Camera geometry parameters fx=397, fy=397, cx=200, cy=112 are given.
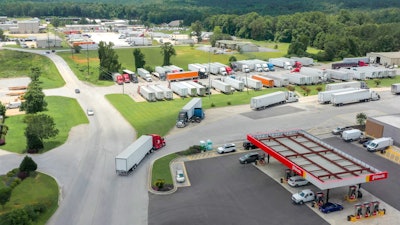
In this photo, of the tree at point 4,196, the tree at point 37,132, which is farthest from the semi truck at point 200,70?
the tree at point 4,196

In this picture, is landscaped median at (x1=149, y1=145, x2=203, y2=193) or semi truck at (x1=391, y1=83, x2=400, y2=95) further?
semi truck at (x1=391, y1=83, x2=400, y2=95)

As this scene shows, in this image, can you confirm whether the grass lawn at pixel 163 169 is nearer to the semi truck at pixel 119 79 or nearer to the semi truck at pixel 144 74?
the semi truck at pixel 119 79

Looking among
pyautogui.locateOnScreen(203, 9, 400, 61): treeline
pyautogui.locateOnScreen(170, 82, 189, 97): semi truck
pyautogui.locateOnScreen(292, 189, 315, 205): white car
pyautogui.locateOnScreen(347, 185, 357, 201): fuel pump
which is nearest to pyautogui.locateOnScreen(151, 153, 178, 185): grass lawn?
pyautogui.locateOnScreen(292, 189, 315, 205): white car

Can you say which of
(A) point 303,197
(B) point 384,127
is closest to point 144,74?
(B) point 384,127

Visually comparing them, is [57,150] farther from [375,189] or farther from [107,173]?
[375,189]

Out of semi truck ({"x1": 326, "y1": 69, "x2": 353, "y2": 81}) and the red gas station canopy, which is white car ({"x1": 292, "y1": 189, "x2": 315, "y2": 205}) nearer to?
the red gas station canopy

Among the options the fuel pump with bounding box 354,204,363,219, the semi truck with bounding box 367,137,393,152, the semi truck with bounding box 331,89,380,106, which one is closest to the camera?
the fuel pump with bounding box 354,204,363,219

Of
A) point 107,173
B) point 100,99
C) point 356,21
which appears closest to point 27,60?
point 100,99
